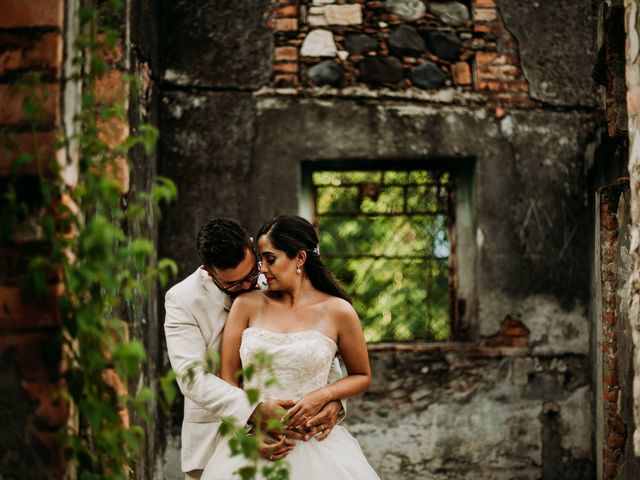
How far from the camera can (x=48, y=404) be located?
215 cm

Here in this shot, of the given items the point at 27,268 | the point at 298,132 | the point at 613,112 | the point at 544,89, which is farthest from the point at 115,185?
the point at 544,89

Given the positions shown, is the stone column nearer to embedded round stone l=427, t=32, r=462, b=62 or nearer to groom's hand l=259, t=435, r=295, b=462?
groom's hand l=259, t=435, r=295, b=462

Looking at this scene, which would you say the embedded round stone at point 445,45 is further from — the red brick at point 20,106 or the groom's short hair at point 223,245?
the red brick at point 20,106

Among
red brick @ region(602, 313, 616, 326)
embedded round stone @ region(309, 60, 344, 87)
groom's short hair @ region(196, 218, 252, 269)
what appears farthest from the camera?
embedded round stone @ region(309, 60, 344, 87)

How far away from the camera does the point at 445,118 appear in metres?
5.76

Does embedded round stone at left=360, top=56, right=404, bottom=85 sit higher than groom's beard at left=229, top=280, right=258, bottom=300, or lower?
higher

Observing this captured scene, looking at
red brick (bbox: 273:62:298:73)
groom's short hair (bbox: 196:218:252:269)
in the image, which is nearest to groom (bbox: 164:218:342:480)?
groom's short hair (bbox: 196:218:252:269)

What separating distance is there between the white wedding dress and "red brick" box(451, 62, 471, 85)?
307cm

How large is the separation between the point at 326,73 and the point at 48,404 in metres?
4.04

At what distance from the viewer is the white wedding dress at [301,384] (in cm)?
324

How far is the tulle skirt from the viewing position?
3217 millimetres

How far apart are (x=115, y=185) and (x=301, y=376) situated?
60.7 inches

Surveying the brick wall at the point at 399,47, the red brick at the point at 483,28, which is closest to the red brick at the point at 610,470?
the brick wall at the point at 399,47

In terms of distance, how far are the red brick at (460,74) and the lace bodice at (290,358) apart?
309cm
